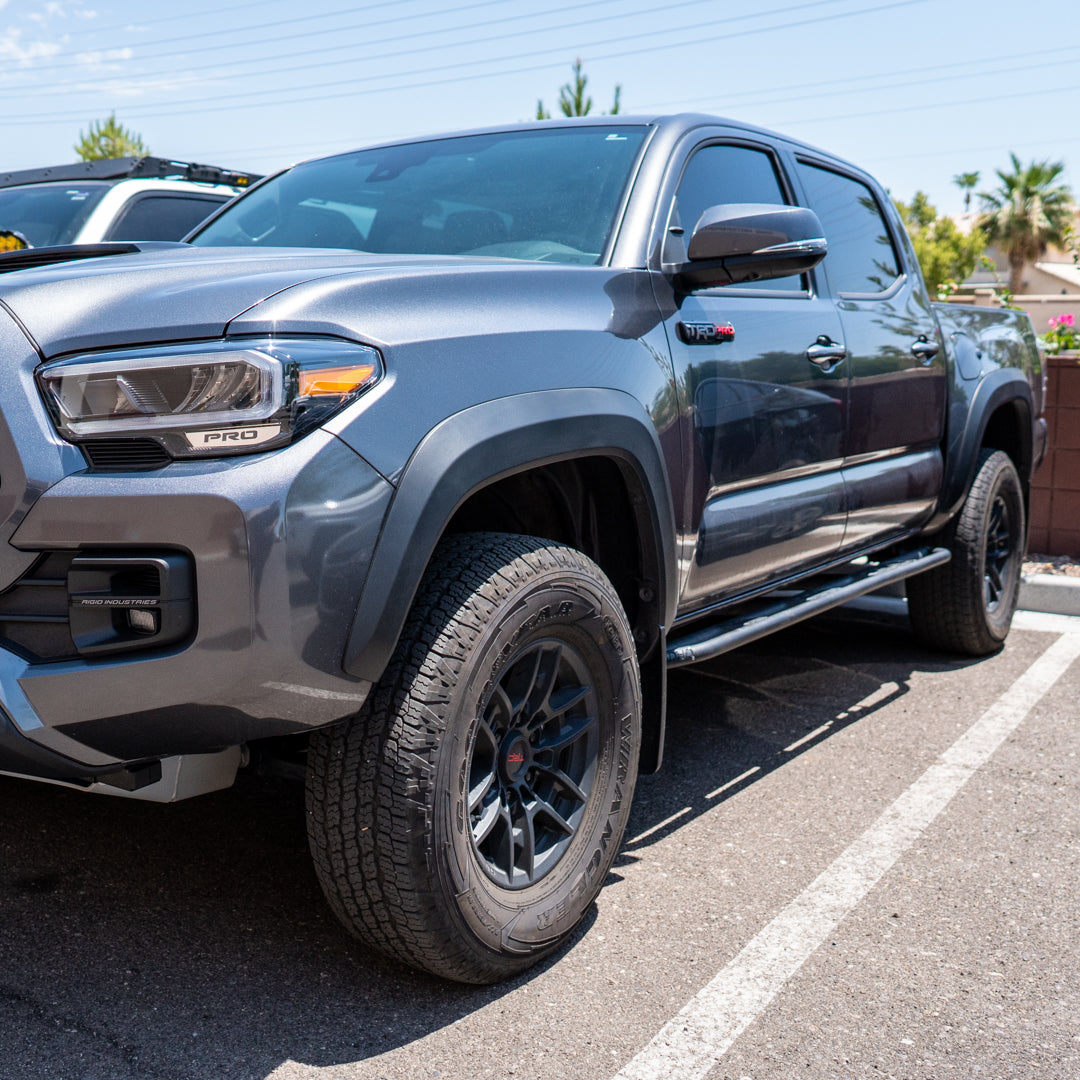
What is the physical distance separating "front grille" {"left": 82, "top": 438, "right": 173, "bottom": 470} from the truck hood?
0.16 m

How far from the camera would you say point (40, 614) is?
196 centimetres

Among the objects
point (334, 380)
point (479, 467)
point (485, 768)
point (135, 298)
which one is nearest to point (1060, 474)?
point (485, 768)

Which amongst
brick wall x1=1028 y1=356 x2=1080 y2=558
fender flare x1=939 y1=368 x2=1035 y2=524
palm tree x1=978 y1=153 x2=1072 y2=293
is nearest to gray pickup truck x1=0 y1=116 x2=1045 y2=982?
fender flare x1=939 y1=368 x2=1035 y2=524

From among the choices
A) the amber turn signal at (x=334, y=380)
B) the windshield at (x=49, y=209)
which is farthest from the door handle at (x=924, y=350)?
the windshield at (x=49, y=209)

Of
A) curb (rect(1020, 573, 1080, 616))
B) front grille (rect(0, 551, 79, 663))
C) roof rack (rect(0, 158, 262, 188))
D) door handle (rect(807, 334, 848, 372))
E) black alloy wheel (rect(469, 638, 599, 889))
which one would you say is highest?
roof rack (rect(0, 158, 262, 188))

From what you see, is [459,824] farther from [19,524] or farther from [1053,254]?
[1053,254]

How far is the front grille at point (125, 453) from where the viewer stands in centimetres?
195

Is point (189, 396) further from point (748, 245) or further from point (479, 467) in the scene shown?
point (748, 245)

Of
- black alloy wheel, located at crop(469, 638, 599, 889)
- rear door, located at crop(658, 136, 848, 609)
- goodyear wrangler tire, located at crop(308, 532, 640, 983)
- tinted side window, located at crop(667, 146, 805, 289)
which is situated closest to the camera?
goodyear wrangler tire, located at crop(308, 532, 640, 983)

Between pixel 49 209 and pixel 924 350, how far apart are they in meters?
4.28

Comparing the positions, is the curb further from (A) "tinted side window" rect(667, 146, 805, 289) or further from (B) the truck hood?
(B) the truck hood

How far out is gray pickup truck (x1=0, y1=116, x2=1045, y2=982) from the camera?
6.34 feet

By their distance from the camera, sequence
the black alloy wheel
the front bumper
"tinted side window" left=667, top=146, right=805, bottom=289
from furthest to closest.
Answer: "tinted side window" left=667, top=146, right=805, bottom=289 < the black alloy wheel < the front bumper

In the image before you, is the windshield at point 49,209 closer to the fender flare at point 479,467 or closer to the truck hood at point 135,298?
the truck hood at point 135,298
